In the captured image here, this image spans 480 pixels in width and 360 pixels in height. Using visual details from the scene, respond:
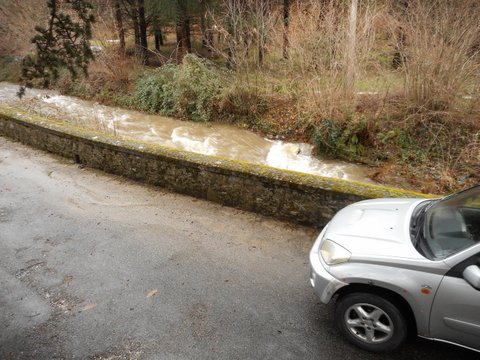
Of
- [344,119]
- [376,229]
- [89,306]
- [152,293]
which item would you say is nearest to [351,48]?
[344,119]

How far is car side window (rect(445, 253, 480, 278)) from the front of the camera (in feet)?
8.69

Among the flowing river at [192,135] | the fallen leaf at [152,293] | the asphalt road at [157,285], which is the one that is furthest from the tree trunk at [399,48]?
the fallen leaf at [152,293]

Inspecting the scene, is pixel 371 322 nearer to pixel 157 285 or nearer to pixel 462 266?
pixel 462 266

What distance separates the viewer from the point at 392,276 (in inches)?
115

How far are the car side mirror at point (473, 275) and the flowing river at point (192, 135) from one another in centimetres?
626

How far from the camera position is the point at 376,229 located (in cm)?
341

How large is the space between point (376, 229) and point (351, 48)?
675cm

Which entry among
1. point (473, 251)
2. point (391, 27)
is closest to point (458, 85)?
point (391, 27)

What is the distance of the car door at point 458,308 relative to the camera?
2650 mm

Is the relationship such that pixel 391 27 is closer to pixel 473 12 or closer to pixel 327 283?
pixel 473 12

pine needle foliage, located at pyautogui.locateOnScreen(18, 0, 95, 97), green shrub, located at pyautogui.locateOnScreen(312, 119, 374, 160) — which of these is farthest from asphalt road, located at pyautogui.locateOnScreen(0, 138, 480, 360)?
green shrub, located at pyautogui.locateOnScreen(312, 119, 374, 160)

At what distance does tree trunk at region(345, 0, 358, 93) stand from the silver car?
6178 millimetres

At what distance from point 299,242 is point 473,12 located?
7.59 meters

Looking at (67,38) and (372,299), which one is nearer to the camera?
(372,299)
